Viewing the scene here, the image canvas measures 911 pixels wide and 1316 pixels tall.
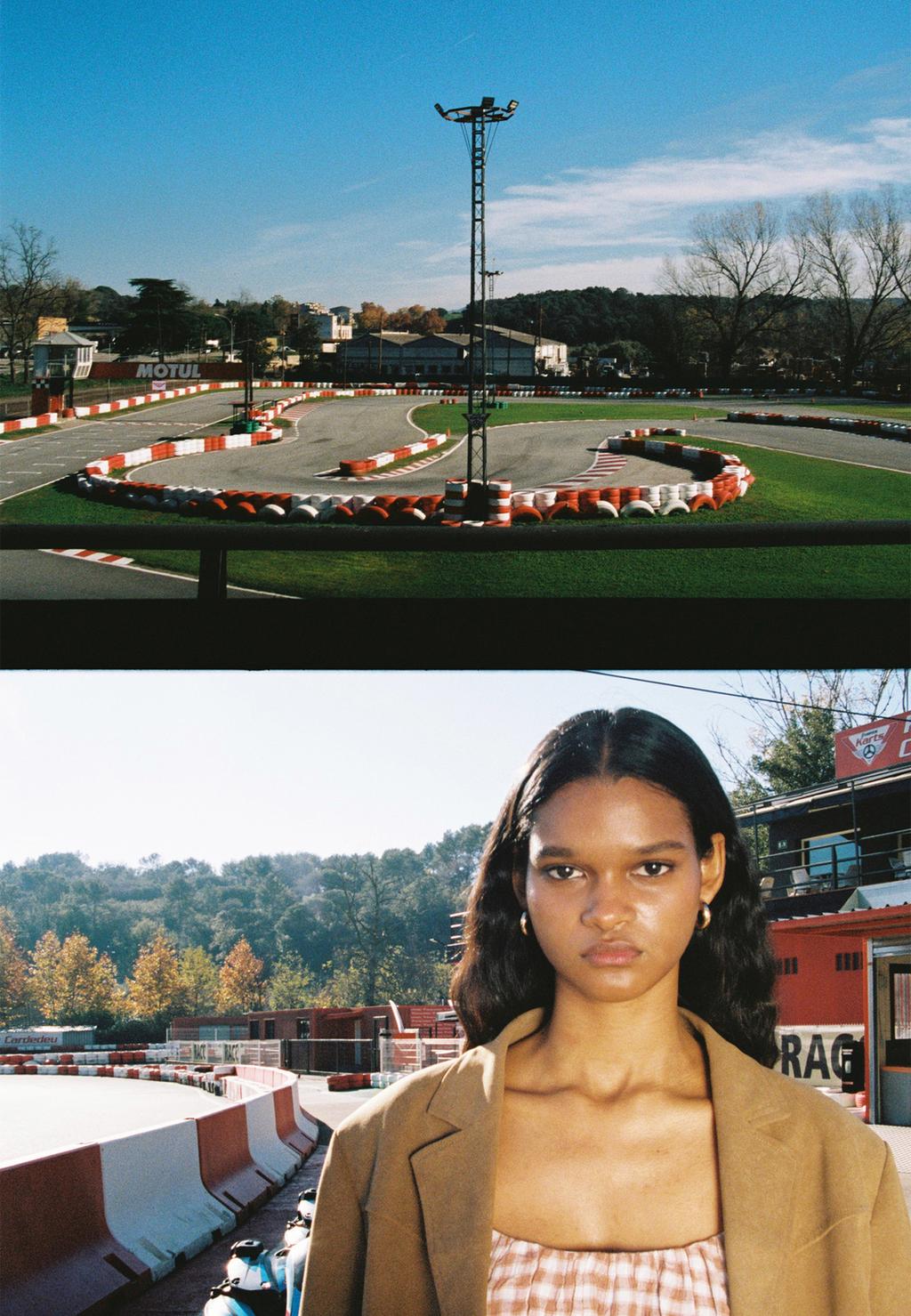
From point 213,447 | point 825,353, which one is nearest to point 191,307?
point 213,447

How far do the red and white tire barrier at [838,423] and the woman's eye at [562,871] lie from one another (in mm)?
10438

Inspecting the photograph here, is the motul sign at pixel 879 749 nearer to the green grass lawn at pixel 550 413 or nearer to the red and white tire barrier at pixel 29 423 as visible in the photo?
the green grass lawn at pixel 550 413

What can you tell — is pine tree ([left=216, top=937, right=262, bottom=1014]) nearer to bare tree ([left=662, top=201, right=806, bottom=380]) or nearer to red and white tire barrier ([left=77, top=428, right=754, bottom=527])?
red and white tire barrier ([left=77, top=428, right=754, bottom=527])

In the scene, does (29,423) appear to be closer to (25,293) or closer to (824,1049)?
(25,293)

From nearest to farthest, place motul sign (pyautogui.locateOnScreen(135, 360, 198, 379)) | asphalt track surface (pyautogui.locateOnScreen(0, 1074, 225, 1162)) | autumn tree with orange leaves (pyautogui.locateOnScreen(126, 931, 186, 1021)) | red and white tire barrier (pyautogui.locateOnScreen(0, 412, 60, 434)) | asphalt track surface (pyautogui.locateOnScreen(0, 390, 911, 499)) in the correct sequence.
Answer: motul sign (pyautogui.locateOnScreen(135, 360, 198, 379)), red and white tire barrier (pyautogui.locateOnScreen(0, 412, 60, 434)), autumn tree with orange leaves (pyautogui.locateOnScreen(126, 931, 186, 1021)), asphalt track surface (pyautogui.locateOnScreen(0, 1074, 225, 1162)), asphalt track surface (pyautogui.locateOnScreen(0, 390, 911, 499))

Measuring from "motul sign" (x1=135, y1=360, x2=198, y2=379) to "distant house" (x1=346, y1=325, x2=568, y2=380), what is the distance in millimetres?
1190

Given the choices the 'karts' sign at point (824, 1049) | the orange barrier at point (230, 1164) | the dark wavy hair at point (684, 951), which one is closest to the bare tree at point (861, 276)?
the 'karts' sign at point (824, 1049)

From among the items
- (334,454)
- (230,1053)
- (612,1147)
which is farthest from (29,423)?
(230,1053)

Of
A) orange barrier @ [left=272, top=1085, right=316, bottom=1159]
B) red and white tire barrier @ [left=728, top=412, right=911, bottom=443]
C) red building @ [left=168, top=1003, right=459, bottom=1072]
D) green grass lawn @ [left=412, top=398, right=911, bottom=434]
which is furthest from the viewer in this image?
red and white tire barrier @ [left=728, top=412, right=911, bottom=443]

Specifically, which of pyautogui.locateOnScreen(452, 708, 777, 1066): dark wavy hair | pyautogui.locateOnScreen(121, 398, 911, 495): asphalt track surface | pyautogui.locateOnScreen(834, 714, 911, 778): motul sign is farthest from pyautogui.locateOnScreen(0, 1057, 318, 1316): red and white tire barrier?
pyautogui.locateOnScreen(121, 398, 911, 495): asphalt track surface

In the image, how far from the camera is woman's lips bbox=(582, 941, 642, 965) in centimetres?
142

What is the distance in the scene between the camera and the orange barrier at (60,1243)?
12.4ft

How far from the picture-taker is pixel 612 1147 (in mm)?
1471

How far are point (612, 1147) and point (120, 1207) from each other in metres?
3.73
